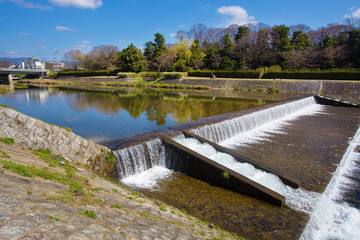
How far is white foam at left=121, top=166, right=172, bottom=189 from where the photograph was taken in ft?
20.4

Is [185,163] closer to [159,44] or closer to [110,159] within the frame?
[110,159]

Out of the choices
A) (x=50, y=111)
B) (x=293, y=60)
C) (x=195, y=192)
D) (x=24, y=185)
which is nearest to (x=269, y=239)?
(x=195, y=192)

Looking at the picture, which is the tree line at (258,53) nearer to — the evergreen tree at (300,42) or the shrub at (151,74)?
the evergreen tree at (300,42)

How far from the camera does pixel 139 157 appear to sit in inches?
277

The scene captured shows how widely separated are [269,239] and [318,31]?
6625cm

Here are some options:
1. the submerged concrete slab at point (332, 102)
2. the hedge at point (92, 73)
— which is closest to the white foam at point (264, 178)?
the submerged concrete slab at point (332, 102)

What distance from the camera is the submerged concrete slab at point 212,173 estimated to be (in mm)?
5569

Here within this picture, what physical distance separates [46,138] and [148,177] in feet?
9.96

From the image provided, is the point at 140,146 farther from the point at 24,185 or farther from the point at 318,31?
the point at 318,31

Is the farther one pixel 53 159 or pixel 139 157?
pixel 139 157

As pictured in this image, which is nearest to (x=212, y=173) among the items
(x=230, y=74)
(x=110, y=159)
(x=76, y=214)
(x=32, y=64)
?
(x=110, y=159)

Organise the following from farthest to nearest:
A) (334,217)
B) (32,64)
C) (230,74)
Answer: (32,64) → (230,74) → (334,217)

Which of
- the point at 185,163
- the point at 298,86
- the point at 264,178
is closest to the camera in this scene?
the point at 264,178

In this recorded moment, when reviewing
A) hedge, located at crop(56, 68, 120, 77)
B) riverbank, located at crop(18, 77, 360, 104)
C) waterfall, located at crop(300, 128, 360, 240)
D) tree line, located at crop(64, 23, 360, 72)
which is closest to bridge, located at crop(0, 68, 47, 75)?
hedge, located at crop(56, 68, 120, 77)
